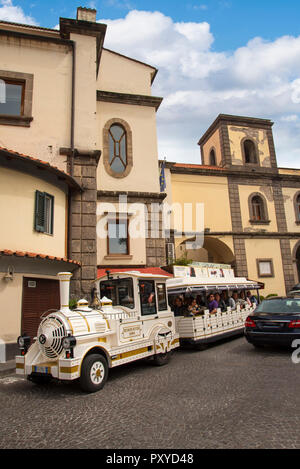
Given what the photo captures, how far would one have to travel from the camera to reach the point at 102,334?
6711mm

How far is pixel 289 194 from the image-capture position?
90.7ft

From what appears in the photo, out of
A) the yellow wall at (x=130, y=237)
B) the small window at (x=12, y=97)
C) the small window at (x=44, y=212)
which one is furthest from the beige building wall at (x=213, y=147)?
the small window at (x=44, y=212)

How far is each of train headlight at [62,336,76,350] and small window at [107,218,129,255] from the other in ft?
36.4

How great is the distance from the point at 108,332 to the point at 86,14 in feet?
48.9

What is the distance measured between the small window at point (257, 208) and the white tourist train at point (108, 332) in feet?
57.4

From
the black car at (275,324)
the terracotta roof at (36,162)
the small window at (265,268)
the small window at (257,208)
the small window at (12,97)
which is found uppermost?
the small window at (12,97)

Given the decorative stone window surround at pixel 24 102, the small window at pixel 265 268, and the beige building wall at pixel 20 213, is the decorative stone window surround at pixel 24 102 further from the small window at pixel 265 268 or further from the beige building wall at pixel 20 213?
the small window at pixel 265 268

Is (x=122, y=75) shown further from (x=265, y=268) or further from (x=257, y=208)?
(x=265, y=268)

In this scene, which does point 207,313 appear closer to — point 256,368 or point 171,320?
point 171,320

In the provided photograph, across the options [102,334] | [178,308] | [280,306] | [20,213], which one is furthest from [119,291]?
[280,306]

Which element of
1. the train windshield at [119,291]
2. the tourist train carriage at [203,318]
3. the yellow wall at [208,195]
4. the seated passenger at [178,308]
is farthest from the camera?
the yellow wall at [208,195]

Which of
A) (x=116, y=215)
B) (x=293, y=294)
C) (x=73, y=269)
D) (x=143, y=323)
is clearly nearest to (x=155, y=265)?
(x=116, y=215)

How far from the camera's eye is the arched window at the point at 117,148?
59.8ft

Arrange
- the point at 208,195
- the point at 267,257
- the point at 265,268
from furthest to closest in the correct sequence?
the point at 267,257 → the point at 265,268 → the point at 208,195
